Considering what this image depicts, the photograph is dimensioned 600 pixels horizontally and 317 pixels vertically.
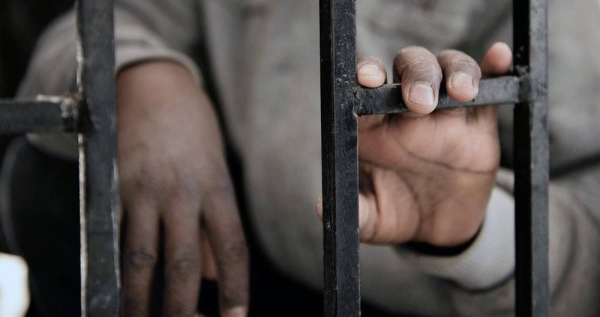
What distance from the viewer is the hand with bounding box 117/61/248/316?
666 millimetres

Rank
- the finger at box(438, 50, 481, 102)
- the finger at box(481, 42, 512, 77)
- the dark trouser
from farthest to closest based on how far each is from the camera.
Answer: the dark trouser, the finger at box(481, 42, 512, 77), the finger at box(438, 50, 481, 102)

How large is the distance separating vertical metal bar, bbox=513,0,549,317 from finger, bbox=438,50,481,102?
0.20 feet

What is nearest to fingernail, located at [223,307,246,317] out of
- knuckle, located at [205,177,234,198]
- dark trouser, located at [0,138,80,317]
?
knuckle, located at [205,177,234,198]

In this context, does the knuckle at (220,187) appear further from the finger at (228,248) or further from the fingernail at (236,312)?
the fingernail at (236,312)

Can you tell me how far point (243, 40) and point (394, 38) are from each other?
32 centimetres

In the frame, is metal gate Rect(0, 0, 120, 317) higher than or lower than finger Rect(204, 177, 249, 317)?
higher

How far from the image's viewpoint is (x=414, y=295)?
3.43 ft

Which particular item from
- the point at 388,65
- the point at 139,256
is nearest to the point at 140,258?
the point at 139,256

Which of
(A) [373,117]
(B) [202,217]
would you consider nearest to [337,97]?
(A) [373,117]

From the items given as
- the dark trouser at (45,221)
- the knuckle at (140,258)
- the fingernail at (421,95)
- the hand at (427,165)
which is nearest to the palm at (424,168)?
the hand at (427,165)

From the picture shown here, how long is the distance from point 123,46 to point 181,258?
0.39 m

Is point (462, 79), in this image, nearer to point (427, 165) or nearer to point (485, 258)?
point (427, 165)

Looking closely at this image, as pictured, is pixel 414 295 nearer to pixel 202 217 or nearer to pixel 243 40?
pixel 202 217

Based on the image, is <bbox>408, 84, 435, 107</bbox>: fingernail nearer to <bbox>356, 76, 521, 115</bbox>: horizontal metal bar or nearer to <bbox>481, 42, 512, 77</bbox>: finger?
<bbox>356, 76, 521, 115</bbox>: horizontal metal bar
